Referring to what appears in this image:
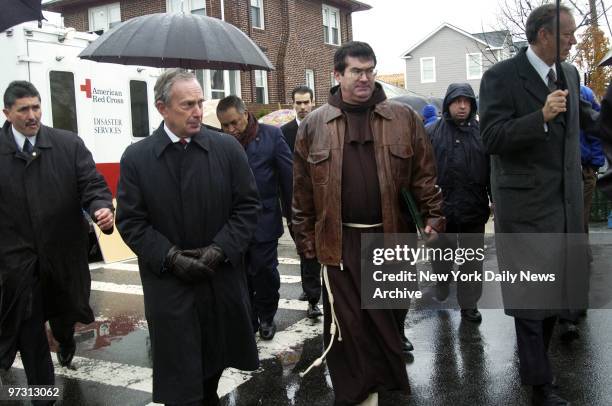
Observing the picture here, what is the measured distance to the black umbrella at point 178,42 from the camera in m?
5.48

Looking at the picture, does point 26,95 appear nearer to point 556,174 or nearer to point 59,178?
point 59,178

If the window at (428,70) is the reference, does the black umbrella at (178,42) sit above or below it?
below

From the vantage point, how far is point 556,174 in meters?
4.14

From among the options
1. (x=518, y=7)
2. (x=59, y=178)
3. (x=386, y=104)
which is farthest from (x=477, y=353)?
(x=518, y=7)

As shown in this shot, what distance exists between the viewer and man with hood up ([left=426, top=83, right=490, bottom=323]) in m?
5.93

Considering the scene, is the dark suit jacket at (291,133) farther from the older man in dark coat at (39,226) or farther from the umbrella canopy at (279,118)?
the umbrella canopy at (279,118)

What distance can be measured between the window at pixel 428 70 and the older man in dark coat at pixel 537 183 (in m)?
42.6

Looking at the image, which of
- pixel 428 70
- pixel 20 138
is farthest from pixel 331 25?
pixel 20 138

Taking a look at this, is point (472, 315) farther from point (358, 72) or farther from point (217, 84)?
point (217, 84)

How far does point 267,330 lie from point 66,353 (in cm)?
167

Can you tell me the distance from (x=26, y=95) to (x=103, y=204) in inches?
37.1

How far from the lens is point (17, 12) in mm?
4152

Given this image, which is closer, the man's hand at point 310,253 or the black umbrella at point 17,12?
the black umbrella at point 17,12

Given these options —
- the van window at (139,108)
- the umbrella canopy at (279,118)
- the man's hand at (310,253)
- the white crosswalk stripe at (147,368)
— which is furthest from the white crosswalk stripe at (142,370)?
the umbrella canopy at (279,118)
